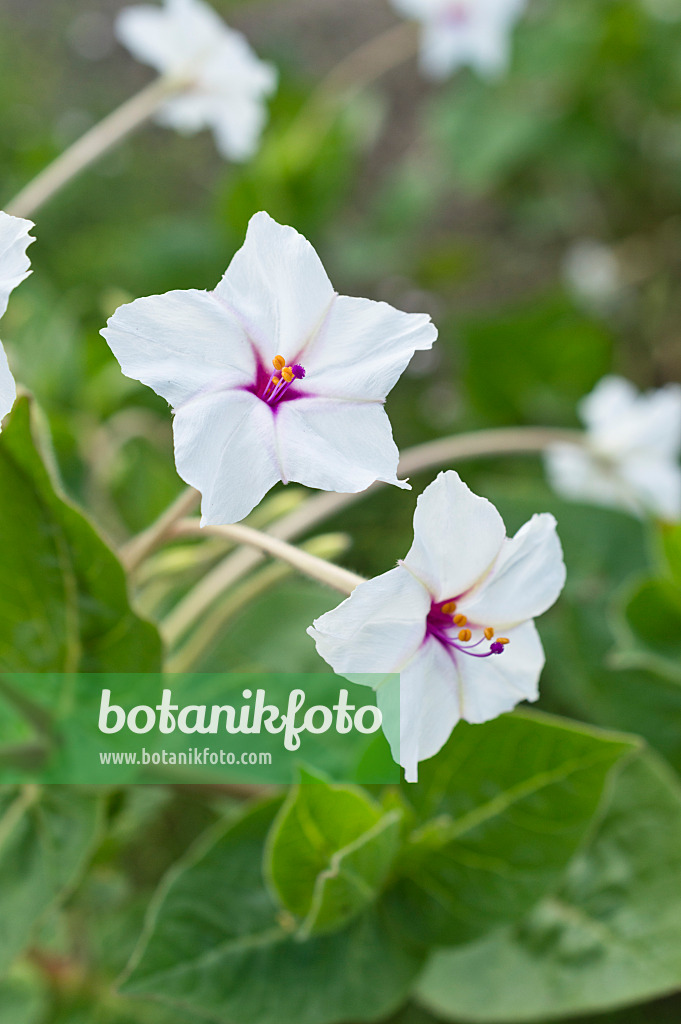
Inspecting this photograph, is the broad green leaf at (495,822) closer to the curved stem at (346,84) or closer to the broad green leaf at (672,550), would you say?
the broad green leaf at (672,550)

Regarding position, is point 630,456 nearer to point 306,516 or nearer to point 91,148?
point 306,516

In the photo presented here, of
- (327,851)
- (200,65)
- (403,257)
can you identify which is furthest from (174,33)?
(403,257)

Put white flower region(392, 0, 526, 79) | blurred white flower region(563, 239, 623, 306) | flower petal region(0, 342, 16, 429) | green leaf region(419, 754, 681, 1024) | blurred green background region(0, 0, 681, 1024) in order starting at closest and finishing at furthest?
1. flower petal region(0, 342, 16, 429)
2. green leaf region(419, 754, 681, 1024)
3. blurred green background region(0, 0, 681, 1024)
4. white flower region(392, 0, 526, 79)
5. blurred white flower region(563, 239, 623, 306)

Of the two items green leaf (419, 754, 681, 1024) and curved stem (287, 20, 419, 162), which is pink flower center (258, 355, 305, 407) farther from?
curved stem (287, 20, 419, 162)

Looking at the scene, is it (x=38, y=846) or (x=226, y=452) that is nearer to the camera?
(x=226, y=452)

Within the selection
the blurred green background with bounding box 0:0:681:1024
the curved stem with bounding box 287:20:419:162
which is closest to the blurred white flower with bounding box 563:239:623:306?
the blurred green background with bounding box 0:0:681:1024

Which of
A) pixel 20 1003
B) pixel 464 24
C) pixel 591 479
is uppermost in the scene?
pixel 464 24
